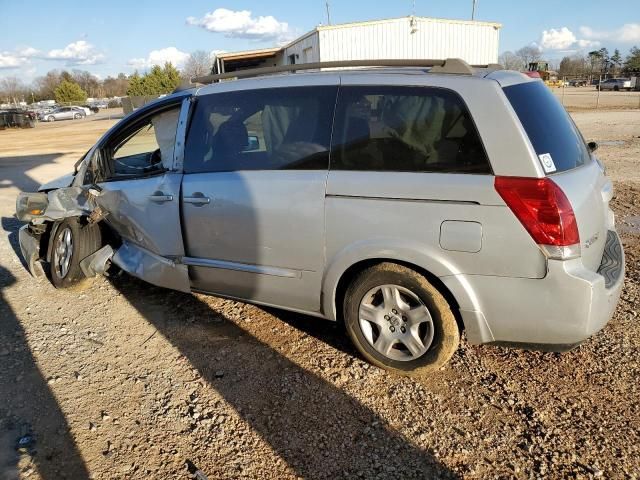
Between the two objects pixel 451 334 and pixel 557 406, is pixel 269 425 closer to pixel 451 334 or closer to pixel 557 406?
pixel 451 334

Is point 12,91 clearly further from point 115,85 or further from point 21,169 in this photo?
point 21,169

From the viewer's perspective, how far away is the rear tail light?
2553 millimetres

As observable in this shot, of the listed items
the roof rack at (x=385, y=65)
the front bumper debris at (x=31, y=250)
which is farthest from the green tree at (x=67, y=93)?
the roof rack at (x=385, y=65)

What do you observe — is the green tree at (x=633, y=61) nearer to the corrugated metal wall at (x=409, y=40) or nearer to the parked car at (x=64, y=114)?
the corrugated metal wall at (x=409, y=40)

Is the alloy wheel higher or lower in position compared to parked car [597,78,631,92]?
lower

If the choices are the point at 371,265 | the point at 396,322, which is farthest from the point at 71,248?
the point at 396,322

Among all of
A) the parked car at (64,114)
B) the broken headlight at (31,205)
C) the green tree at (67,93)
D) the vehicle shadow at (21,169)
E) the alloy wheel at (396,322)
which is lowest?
the vehicle shadow at (21,169)

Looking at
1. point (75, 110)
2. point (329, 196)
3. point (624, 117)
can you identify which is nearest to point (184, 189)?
point (329, 196)

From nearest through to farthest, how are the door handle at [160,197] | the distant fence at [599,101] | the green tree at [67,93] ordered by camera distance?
the door handle at [160,197], the distant fence at [599,101], the green tree at [67,93]

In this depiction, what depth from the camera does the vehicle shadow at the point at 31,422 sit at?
2535 mm

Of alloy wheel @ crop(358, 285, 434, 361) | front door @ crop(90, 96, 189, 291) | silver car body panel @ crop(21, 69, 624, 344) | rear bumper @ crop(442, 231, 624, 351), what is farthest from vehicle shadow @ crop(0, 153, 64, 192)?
rear bumper @ crop(442, 231, 624, 351)

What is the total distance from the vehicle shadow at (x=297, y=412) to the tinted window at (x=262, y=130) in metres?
1.31

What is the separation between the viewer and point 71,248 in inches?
185

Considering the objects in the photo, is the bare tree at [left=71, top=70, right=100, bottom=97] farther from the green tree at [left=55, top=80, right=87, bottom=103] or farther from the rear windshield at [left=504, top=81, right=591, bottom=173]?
the rear windshield at [left=504, top=81, right=591, bottom=173]
